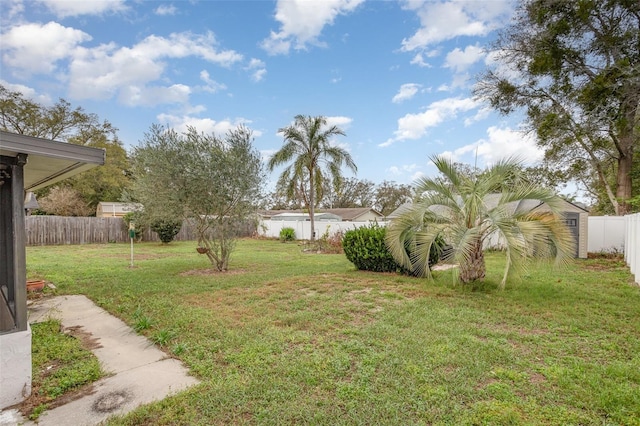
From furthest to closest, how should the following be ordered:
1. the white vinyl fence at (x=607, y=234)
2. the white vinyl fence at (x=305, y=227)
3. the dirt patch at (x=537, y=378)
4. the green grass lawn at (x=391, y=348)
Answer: the white vinyl fence at (x=305, y=227) < the white vinyl fence at (x=607, y=234) < the dirt patch at (x=537, y=378) < the green grass lawn at (x=391, y=348)

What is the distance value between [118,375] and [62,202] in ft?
88.1

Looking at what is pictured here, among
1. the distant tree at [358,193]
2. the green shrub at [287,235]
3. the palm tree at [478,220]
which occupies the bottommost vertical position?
the green shrub at [287,235]

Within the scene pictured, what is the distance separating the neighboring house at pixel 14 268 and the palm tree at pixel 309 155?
1396cm

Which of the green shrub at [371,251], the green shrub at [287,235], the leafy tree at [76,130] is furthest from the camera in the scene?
the leafy tree at [76,130]

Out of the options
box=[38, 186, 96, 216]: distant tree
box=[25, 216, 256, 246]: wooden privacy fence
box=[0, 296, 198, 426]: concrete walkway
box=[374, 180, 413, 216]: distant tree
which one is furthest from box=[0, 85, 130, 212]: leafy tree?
box=[374, 180, 413, 216]: distant tree

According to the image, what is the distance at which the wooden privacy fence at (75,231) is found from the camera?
1623 cm

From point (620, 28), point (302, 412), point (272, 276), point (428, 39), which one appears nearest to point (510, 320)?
point (302, 412)

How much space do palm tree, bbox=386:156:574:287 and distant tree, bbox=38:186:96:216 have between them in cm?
2657

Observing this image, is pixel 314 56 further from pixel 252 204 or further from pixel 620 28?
pixel 620 28

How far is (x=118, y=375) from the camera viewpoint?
307 cm

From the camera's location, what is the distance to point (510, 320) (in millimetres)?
4590

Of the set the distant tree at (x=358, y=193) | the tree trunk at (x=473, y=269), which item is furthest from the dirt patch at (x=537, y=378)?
the distant tree at (x=358, y=193)

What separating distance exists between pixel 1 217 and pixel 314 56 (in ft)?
35.7

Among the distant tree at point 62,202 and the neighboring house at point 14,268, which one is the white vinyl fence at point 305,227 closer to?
the distant tree at point 62,202
